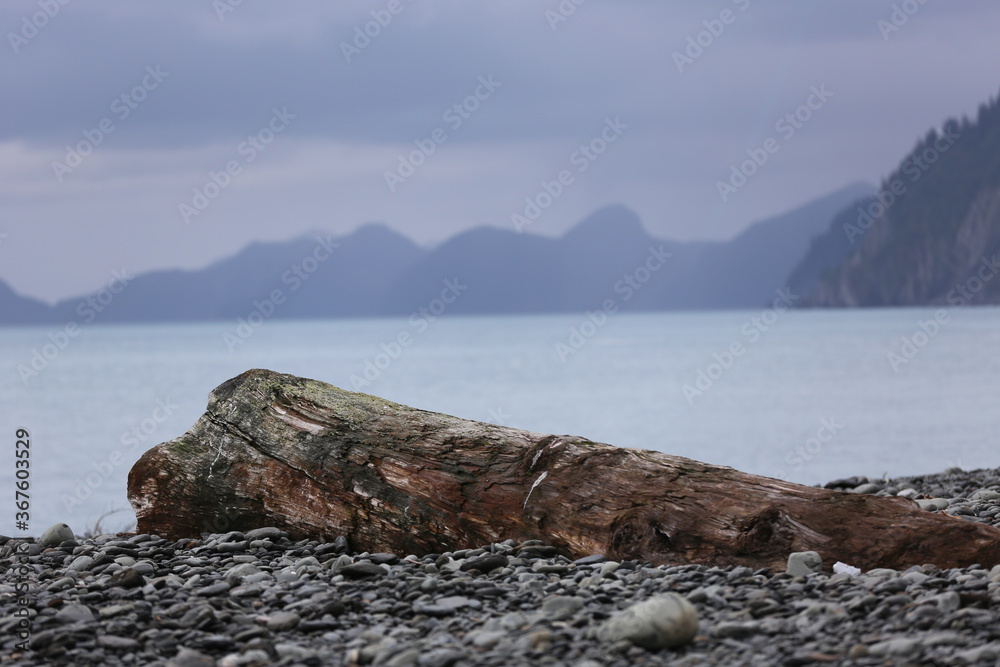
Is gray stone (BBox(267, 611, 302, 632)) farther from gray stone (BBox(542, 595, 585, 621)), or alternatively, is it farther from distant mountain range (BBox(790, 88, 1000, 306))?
distant mountain range (BBox(790, 88, 1000, 306))

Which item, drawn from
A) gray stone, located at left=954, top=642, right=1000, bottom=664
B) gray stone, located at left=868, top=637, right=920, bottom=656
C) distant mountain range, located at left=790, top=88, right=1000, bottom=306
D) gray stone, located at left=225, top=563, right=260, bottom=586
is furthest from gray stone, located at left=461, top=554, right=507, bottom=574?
distant mountain range, located at left=790, top=88, right=1000, bottom=306

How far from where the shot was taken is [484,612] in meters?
4.43

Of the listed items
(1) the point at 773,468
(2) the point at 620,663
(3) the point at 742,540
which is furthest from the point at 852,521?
(1) the point at 773,468

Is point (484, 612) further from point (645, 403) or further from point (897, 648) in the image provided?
point (645, 403)

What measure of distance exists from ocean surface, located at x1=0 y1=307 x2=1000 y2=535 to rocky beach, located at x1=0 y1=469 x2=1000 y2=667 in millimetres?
5503

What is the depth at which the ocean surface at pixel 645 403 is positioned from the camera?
1817 cm

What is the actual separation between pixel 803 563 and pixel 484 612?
187 cm

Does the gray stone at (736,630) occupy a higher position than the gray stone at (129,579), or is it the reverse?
the gray stone at (129,579)

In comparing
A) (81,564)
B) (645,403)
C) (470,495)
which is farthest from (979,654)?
(645,403)

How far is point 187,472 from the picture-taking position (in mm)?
6645

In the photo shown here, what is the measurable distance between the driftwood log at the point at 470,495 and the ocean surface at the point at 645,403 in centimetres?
415

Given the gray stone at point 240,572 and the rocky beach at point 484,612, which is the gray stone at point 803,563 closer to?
the rocky beach at point 484,612

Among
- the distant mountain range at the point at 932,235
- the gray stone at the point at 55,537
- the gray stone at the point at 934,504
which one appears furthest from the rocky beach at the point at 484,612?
the distant mountain range at the point at 932,235

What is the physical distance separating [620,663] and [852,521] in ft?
7.45
